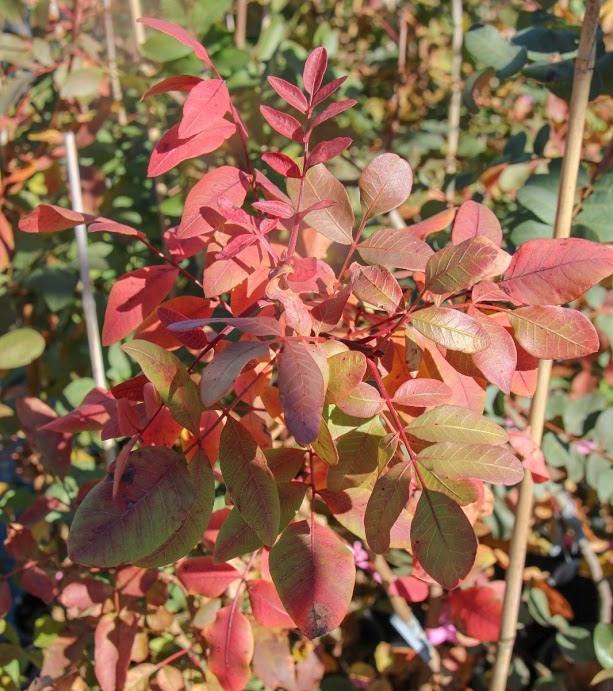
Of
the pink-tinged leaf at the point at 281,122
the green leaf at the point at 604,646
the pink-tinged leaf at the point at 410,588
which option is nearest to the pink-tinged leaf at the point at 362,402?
the pink-tinged leaf at the point at 281,122

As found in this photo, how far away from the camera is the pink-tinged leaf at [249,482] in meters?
0.54

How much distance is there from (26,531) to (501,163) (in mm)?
925

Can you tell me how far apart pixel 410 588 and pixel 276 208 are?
74 cm

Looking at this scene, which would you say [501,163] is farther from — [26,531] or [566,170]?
[26,531]

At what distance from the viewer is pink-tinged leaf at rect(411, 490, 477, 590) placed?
1.73 ft

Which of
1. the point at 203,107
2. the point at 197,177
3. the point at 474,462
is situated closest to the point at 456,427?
the point at 474,462

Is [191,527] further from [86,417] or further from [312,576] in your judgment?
[86,417]

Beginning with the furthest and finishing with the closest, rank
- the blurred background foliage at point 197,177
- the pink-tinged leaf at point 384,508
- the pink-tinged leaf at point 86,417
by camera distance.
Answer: the blurred background foliage at point 197,177 → the pink-tinged leaf at point 86,417 → the pink-tinged leaf at point 384,508

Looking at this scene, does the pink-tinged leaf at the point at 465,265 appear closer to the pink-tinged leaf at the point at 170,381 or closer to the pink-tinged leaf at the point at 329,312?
the pink-tinged leaf at the point at 329,312

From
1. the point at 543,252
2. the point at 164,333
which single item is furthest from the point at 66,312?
the point at 543,252

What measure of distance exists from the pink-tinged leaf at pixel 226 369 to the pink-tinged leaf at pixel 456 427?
0.16 m

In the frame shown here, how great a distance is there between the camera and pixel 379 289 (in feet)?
1.88

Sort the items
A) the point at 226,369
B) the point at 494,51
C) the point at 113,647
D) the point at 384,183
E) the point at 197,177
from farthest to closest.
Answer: the point at 197,177, the point at 494,51, the point at 113,647, the point at 384,183, the point at 226,369

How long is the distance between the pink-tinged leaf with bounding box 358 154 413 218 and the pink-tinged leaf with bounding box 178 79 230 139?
0.15m
